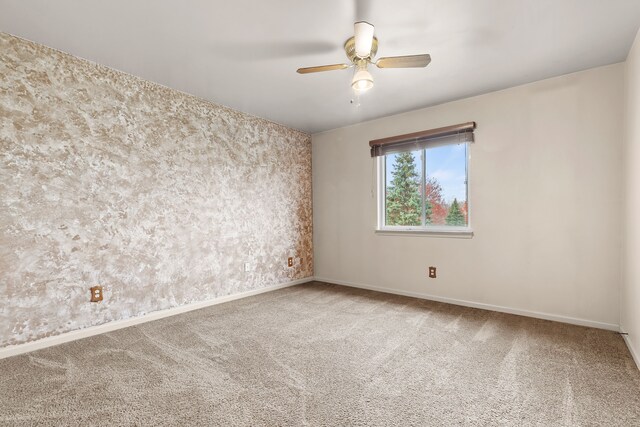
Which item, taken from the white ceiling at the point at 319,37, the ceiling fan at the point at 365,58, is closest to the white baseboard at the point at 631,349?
the white ceiling at the point at 319,37

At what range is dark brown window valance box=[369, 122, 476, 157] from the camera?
3.35 m

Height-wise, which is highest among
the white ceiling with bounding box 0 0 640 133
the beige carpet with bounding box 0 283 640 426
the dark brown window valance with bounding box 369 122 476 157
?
the white ceiling with bounding box 0 0 640 133

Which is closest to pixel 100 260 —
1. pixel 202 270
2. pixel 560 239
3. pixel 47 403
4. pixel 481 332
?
pixel 202 270

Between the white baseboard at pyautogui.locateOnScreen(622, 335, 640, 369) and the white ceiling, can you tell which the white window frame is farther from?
the white baseboard at pyautogui.locateOnScreen(622, 335, 640, 369)

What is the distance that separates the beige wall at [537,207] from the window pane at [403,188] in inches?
11.3

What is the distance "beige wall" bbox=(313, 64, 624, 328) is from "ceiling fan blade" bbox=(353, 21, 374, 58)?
1540 mm

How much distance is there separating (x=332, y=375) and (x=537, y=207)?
8.22 ft

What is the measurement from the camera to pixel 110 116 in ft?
8.87

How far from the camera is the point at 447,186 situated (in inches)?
142

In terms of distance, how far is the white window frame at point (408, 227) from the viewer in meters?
3.39

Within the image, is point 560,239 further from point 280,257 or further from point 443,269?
point 280,257

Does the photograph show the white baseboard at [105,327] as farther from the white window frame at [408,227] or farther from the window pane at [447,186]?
the window pane at [447,186]

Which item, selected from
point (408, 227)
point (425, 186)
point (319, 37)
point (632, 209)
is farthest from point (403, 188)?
point (319, 37)

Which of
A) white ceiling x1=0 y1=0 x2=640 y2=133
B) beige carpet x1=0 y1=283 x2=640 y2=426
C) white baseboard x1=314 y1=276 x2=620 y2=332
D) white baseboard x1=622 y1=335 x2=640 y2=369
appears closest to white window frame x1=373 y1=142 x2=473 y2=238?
white baseboard x1=314 y1=276 x2=620 y2=332
